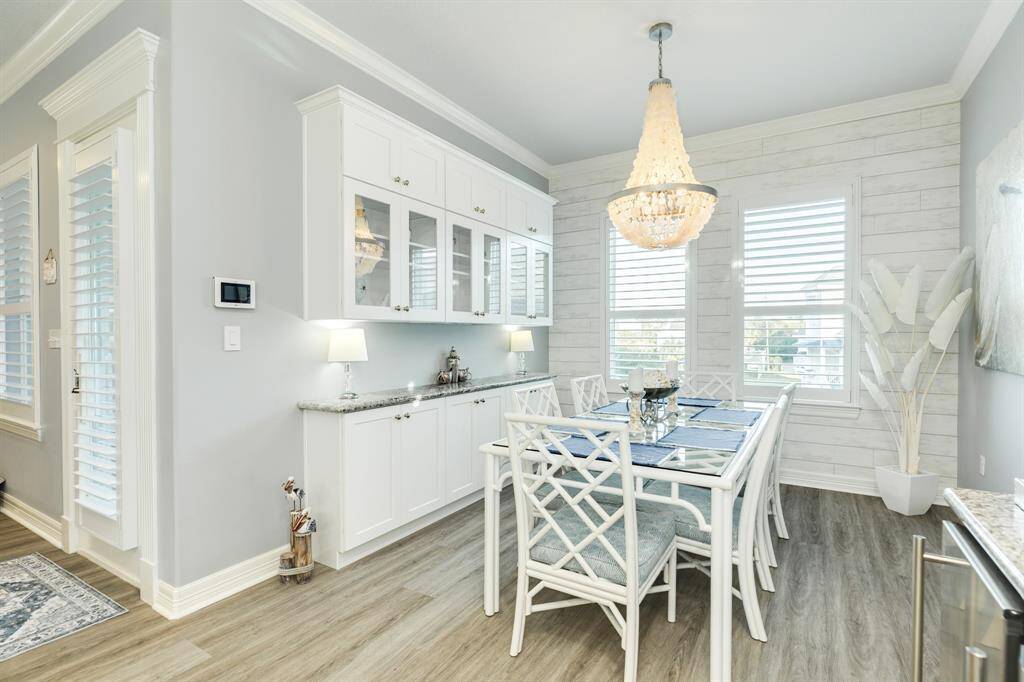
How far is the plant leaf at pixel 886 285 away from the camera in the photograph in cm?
361

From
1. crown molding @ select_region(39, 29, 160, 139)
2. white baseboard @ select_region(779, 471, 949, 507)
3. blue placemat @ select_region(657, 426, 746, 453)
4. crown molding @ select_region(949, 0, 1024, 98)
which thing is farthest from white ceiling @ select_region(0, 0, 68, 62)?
white baseboard @ select_region(779, 471, 949, 507)

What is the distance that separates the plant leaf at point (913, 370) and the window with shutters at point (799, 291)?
20.5 inches

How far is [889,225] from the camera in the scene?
391cm

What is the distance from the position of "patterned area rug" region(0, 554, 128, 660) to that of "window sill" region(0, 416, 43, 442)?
2.75 ft

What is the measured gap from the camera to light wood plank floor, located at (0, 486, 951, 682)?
1.92 m

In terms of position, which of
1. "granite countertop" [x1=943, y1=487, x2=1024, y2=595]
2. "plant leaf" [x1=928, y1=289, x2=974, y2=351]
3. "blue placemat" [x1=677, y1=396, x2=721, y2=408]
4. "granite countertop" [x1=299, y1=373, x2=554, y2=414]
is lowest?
"blue placemat" [x1=677, y1=396, x2=721, y2=408]

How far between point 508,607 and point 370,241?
80.6 inches

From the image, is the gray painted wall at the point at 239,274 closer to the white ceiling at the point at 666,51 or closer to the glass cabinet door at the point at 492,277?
the white ceiling at the point at 666,51

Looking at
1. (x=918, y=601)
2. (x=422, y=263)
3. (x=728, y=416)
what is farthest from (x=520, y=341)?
(x=918, y=601)

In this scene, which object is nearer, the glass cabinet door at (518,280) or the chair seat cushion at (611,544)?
the chair seat cushion at (611,544)

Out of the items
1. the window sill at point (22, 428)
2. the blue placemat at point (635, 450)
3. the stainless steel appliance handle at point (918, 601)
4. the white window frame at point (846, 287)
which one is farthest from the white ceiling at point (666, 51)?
the window sill at point (22, 428)

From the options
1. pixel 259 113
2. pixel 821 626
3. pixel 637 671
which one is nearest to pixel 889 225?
pixel 821 626

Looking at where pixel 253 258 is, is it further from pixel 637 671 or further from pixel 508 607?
pixel 637 671

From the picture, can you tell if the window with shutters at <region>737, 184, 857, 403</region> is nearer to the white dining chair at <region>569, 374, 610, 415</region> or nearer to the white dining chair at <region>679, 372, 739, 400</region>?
the white dining chair at <region>679, 372, 739, 400</region>
